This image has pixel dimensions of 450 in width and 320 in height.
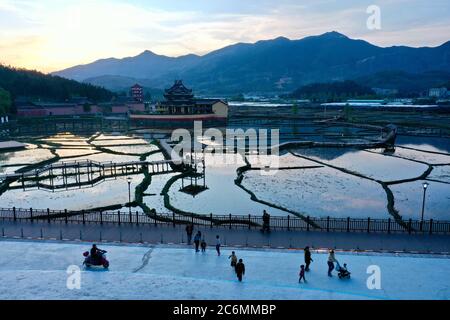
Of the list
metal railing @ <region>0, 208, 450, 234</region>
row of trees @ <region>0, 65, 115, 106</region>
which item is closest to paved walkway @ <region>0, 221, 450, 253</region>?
metal railing @ <region>0, 208, 450, 234</region>

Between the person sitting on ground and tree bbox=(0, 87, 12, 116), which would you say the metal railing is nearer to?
the person sitting on ground

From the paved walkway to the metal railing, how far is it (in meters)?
0.58

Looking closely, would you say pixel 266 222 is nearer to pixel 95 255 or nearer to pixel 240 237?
pixel 240 237

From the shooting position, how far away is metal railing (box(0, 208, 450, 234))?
67.6 ft

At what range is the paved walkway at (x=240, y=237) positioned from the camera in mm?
18422

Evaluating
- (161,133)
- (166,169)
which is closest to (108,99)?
(161,133)

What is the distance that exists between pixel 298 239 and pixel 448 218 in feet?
44.1

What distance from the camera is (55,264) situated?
1492 centimetres

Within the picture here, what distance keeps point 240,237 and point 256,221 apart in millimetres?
4313

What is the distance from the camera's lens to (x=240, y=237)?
773 inches

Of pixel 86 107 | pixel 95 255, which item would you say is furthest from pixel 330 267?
pixel 86 107

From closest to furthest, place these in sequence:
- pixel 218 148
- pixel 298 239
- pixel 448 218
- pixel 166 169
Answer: pixel 298 239 → pixel 448 218 → pixel 166 169 → pixel 218 148

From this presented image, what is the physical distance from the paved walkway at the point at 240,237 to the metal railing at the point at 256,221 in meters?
0.58
